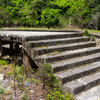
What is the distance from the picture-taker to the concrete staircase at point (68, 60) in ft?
9.37

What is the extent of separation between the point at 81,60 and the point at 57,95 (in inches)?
57.1

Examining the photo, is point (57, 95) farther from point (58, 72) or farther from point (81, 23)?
point (81, 23)

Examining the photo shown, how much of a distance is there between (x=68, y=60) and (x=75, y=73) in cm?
60

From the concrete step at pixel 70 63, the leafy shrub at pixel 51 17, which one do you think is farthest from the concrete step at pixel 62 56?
the leafy shrub at pixel 51 17

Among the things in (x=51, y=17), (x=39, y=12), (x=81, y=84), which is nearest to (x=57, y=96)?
(x=81, y=84)

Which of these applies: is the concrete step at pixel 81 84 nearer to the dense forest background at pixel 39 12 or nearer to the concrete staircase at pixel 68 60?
the concrete staircase at pixel 68 60

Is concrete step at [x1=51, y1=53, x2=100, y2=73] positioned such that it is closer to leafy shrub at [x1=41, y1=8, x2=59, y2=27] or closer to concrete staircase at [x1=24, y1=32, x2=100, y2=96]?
concrete staircase at [x1=24, y1=32, x2=100, y2=96]

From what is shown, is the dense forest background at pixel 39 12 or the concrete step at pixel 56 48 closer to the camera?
the concrete step at pixel 56 48

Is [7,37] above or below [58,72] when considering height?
above

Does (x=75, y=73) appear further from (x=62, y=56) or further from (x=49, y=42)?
(x=49, y=42)

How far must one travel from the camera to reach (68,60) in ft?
11.7

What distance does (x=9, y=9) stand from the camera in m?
22.1

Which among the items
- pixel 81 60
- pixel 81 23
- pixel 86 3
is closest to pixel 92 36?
pixel 81 60

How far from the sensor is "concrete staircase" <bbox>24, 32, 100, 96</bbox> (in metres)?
2.86
